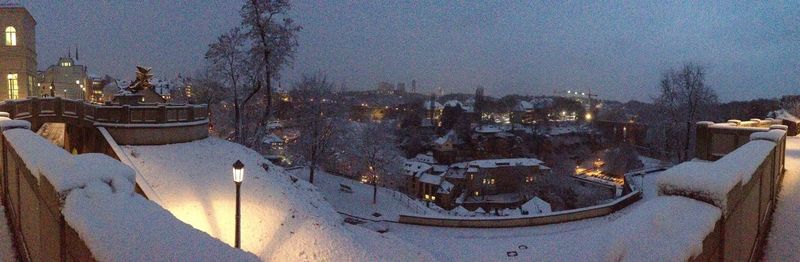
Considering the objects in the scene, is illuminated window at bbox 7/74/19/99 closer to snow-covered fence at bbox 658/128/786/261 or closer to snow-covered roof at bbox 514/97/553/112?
snow-covered fence at bbox 658/128/786/261

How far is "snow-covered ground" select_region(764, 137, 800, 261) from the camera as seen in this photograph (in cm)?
723

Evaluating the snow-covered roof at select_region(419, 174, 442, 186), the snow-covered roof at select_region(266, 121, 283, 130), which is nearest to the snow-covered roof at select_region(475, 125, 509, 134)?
the snow-covered roof at select_region(419, 174, 442, 186)

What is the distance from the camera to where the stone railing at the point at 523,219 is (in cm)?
1777

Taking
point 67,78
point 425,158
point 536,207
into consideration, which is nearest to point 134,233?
point 536,207

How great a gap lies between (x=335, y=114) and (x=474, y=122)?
188 feet

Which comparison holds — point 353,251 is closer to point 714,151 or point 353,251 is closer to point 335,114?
point 714,151

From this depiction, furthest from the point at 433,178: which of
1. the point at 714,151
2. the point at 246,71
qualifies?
the point at 714,151

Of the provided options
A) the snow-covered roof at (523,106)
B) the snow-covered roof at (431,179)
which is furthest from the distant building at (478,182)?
the snow-covered roof at (523,106)

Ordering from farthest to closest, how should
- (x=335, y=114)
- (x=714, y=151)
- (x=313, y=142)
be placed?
(x=335, y=114) → (x=313, y=142) → (x=714, y=151)

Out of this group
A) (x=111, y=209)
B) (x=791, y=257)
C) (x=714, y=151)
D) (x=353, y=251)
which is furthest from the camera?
(x=714, y=151)

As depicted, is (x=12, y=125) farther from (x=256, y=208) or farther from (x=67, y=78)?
(x=67, y=78)

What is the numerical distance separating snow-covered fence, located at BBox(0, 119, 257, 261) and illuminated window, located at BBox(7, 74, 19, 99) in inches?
1015

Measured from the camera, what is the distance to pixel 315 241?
11836mm

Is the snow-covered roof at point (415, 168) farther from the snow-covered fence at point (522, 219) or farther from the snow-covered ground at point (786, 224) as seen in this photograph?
the snow-covered ground at point (786, 224)
